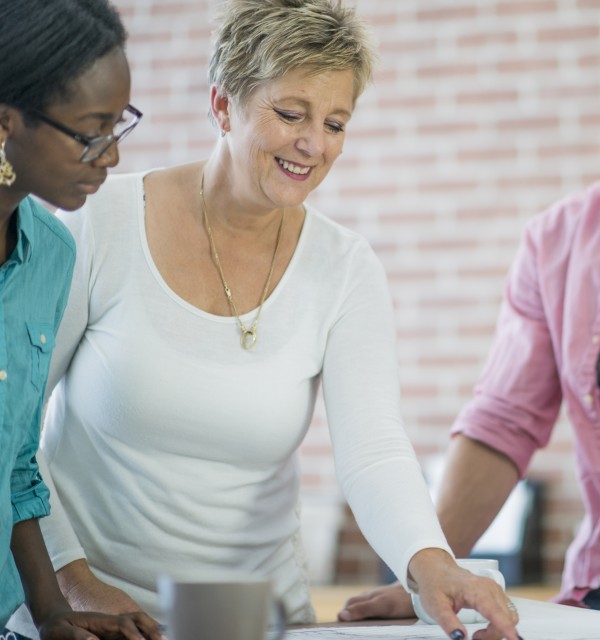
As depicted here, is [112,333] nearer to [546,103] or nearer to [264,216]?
[264,216]

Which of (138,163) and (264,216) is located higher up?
(138,163)

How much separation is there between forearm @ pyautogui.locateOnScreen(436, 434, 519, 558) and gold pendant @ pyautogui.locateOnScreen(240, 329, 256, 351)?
46 centimetres

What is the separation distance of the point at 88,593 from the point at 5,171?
53cm

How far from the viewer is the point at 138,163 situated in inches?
167

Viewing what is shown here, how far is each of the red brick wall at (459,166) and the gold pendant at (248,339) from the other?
7.80 ft

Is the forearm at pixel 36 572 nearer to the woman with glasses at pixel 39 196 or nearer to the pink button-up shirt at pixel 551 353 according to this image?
the woman with glasses at pixel 39 196

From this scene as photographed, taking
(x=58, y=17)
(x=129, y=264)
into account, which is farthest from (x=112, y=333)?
(x=58, y=17)

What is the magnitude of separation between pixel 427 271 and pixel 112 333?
8.25 ft

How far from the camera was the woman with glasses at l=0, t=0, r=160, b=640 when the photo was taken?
3.70 ft

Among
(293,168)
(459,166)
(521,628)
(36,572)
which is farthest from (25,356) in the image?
(459,166)

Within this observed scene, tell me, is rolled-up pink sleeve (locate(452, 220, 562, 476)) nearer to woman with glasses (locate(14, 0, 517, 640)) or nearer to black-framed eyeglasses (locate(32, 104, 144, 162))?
woman with glasses (locate(14, 0, 517, 640))

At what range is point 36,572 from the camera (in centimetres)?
126

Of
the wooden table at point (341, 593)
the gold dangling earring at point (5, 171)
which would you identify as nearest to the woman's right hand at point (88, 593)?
the gold dangling earring at point (5, 171)

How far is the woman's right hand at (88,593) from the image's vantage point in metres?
1.33
